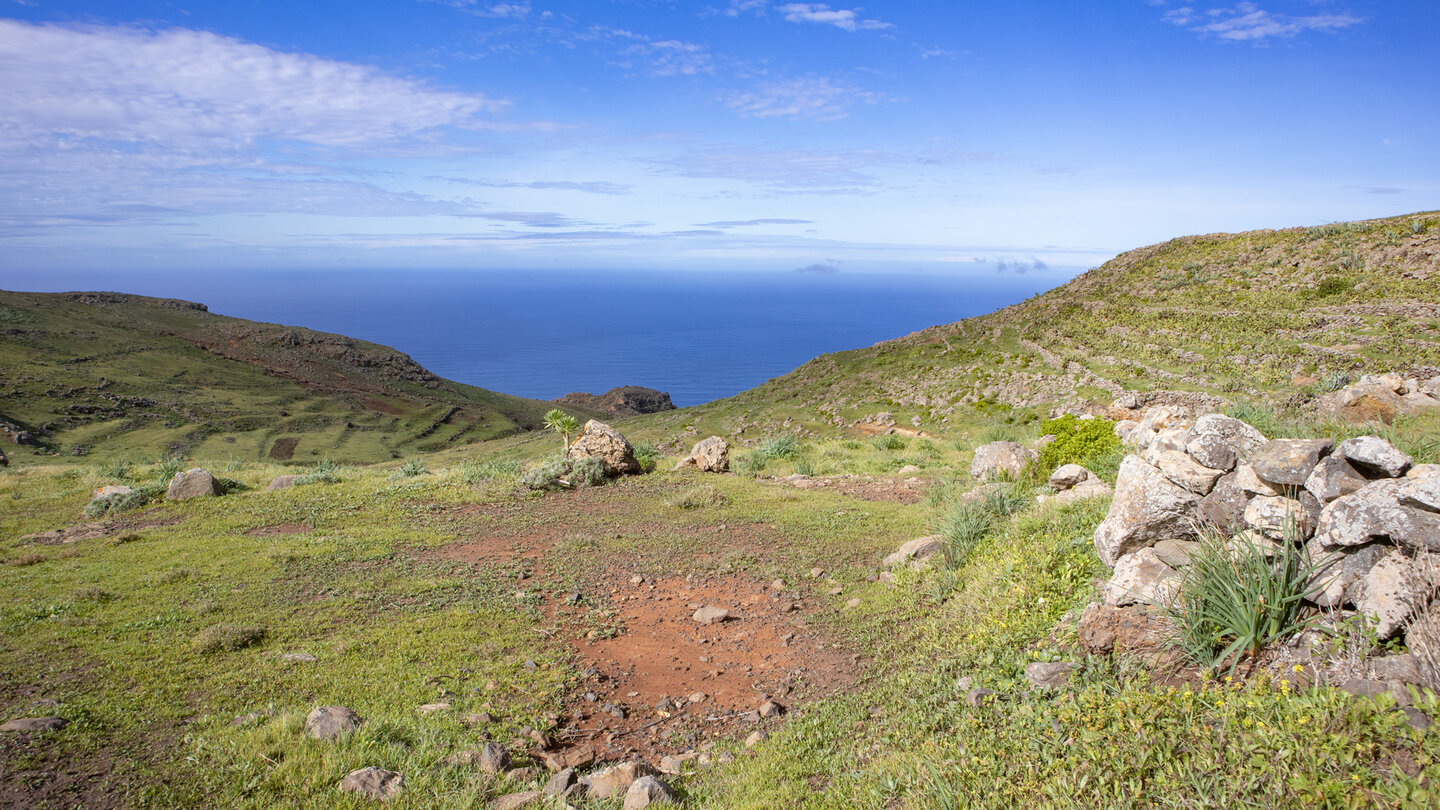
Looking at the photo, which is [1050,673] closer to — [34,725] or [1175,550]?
[1175,550]

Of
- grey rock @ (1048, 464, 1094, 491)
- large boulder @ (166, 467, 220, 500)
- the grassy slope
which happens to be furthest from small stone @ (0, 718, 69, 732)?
the grassy slope

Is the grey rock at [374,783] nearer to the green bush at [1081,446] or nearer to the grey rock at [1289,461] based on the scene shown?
the grey rock at [1289,461]

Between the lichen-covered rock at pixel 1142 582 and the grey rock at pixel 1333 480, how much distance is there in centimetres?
122

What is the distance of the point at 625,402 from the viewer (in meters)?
87.9

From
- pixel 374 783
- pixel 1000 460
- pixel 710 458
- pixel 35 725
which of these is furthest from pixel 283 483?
pixel 1000 460

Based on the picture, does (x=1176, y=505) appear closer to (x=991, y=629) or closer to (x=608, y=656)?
(x=991, y=629)

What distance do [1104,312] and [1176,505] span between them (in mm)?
34335

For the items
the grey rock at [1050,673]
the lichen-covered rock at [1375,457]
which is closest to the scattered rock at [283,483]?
the grey rock at [1050,673]

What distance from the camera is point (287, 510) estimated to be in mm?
12984

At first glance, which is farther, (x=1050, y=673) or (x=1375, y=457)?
(x=1050, y=673)

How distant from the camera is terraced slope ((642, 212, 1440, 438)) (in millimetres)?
24375

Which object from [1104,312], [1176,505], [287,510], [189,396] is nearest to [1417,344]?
[1104,312]

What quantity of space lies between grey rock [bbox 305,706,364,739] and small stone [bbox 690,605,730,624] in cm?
406

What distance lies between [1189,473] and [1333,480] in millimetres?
1288
